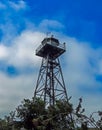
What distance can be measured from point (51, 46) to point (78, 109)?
2821 cm

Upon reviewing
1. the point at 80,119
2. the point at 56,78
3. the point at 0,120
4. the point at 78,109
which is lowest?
the point at 80,119

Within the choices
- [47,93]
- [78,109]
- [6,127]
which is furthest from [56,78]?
[78,109]

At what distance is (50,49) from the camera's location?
131 ft

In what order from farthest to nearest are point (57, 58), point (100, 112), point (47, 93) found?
point (57, 58)
point (47, 93)
point (100, 112)

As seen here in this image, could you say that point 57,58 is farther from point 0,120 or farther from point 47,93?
point 0,120

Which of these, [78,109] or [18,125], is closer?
[78,109]

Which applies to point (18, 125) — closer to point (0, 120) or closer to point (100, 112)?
point (0, 120)

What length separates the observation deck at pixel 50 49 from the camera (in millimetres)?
39656

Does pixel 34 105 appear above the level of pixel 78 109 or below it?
above

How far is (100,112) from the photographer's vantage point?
10211mm

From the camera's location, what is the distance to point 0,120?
39.0 m

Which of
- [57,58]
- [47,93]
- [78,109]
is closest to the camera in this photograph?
[78,109]

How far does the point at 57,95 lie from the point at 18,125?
Result: 796cm

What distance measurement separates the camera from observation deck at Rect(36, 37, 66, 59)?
39656 millimetres
